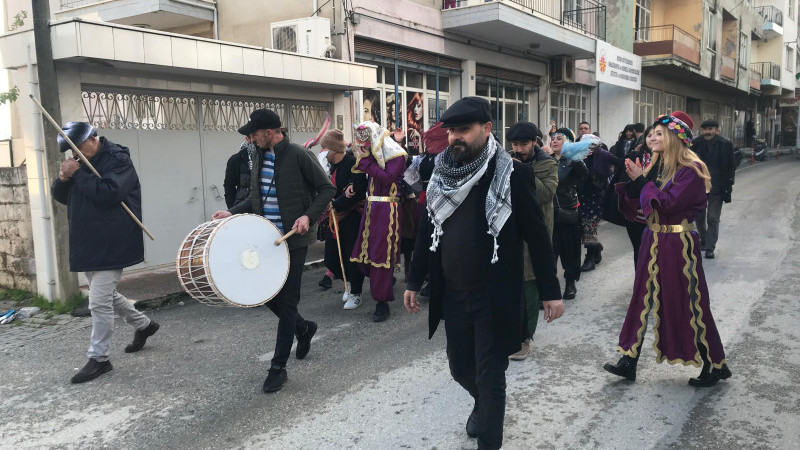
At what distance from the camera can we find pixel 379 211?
652 cm

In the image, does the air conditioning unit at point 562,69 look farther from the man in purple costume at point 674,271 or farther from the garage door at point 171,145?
the man in purple costume at point 674,271

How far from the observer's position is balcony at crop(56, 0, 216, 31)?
1228 centimetres

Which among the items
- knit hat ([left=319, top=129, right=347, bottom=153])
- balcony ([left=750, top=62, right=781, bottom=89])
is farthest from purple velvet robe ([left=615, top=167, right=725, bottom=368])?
balcony ([left=750, top=62, right=781, bottom=89])

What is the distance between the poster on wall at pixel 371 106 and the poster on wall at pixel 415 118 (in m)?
1.32

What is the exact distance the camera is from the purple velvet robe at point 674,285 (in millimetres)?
4344

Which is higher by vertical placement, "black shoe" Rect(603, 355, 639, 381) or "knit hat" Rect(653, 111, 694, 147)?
"knit hat" Rect(653, 111, 694, 147)

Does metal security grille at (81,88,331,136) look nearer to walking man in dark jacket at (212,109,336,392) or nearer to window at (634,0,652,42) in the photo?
walking man in dark jacket at (212,109,336,392)

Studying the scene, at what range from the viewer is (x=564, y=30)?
17.0 metres

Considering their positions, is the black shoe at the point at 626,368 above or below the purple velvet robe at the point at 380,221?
below

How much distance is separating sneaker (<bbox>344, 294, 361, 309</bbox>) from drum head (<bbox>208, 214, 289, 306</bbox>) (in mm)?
2376

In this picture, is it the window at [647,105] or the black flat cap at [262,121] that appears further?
the window at [647,105]

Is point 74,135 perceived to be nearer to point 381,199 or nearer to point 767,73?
point 381,199

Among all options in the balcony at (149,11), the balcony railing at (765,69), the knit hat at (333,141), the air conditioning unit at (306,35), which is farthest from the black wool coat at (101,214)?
the balcony railing at (765,69)

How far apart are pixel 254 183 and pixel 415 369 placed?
181cm
